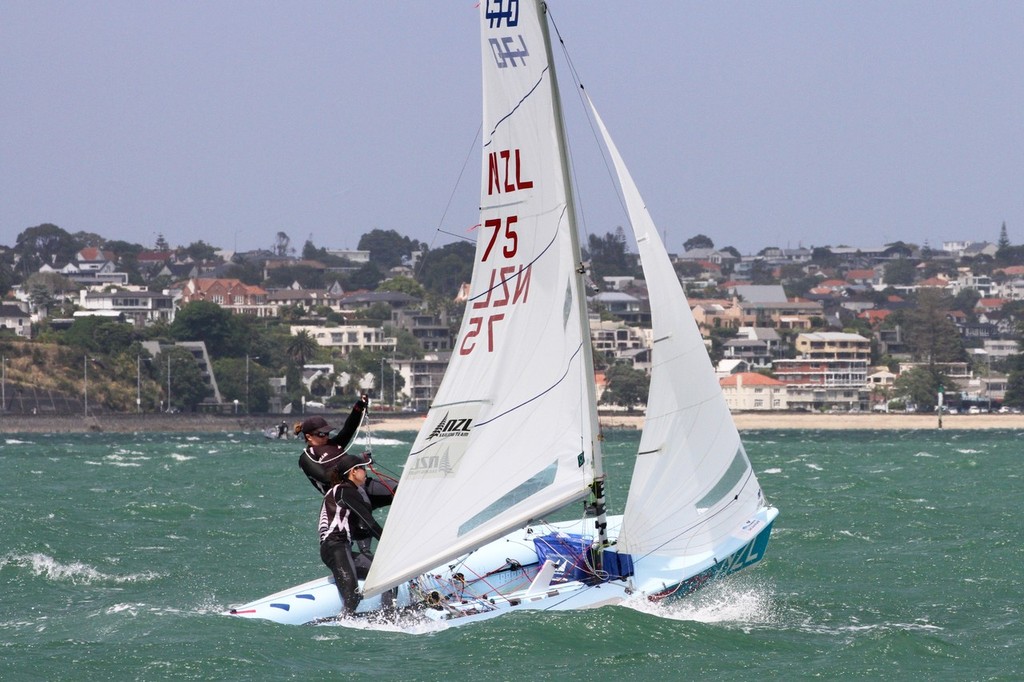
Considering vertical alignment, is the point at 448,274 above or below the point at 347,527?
above

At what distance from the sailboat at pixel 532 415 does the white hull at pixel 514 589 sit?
17mm

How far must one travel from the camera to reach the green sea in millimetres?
12820

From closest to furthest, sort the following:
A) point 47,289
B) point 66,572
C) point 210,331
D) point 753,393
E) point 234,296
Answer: point 66,572, point 753,393, point 210,331, point 47,289, point 234,296

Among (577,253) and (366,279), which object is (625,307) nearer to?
(366,279)

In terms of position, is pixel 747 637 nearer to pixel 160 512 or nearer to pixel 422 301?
pixel 160 512

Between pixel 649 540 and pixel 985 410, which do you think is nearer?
pixel 649 540

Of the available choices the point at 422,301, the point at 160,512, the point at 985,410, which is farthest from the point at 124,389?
the point at 160,512

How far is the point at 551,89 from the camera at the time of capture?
533 inches

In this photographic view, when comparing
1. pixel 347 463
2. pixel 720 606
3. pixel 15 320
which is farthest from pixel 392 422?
pixel 347 463

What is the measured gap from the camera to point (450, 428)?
46.0ft

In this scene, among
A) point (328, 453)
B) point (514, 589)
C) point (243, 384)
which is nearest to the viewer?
point (328, 453)

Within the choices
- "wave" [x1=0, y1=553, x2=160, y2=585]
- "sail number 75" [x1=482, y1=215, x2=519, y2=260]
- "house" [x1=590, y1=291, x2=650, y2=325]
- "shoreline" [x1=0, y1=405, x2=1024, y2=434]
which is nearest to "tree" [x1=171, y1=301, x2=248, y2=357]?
"shoreline" [x1=0, y1=405, x2=1024, y2=434]

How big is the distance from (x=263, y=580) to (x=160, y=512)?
9.09m

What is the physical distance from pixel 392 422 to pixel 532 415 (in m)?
90.4
